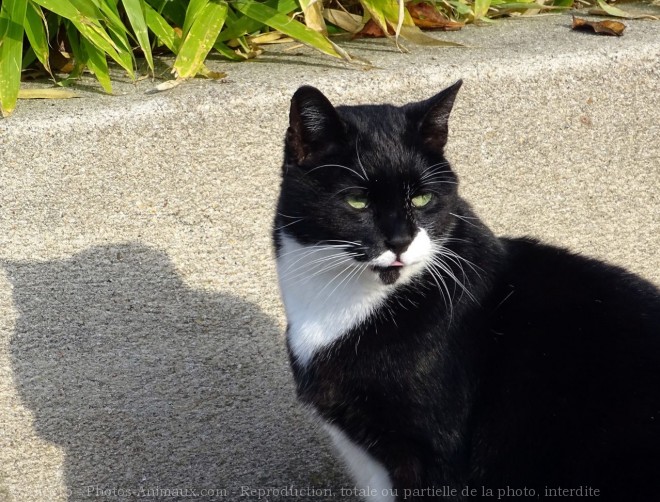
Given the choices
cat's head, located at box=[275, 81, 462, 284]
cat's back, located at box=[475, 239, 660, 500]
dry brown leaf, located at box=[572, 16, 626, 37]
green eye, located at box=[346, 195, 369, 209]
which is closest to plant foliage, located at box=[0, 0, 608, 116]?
dry brown leaf, located at box=[572, 16, 626, 37]

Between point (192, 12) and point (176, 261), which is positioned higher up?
point (192, 12)

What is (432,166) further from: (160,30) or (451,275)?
(160,30)

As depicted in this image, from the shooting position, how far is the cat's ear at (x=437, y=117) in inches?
79.9

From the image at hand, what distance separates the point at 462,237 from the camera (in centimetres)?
214

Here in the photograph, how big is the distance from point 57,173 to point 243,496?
1.08 m

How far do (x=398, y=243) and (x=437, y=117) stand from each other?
33 centimetres

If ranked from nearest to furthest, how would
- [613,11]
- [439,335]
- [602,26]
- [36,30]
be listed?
[439,335] < [36,30] < [602,26] < [613,11]

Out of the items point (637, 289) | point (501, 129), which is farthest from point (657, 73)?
point (637, 289)

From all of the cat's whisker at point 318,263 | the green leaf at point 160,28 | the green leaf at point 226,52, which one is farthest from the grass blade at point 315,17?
the cat's whisker at point 318,263

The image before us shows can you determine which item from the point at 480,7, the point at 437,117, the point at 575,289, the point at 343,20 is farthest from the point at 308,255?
the point at 480,7

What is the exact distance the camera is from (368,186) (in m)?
1.99

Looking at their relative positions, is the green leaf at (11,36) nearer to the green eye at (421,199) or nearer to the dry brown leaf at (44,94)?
the dry brown leaf at (44,94)

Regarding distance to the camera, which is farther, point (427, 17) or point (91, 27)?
point (427, 17)

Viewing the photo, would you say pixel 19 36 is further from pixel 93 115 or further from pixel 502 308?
pixel 502 308
